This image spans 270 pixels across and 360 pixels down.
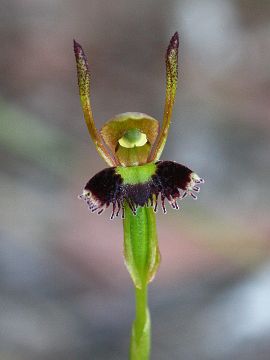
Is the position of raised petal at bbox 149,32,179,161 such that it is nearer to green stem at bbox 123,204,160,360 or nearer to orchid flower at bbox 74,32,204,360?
orchid flower at bbox 74,32,204,360

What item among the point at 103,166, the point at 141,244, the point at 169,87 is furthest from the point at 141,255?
the point at 103,166

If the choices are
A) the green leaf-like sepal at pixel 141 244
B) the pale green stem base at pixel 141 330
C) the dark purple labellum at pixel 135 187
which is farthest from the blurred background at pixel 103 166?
the dark purple labellum at pixel 135 187

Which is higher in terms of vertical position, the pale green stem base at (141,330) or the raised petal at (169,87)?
the raised petal at (169,87)

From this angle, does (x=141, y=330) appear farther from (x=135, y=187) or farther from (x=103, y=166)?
(x=103, y=166)

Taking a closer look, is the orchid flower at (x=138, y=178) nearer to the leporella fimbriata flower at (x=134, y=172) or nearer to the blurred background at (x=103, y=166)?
the leporella fimbriata flower at (x=134, y=172)

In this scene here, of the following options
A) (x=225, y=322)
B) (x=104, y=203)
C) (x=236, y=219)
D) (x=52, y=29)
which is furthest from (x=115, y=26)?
(x=104, y=203)

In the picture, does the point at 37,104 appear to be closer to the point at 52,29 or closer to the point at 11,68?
the point at 11,68
